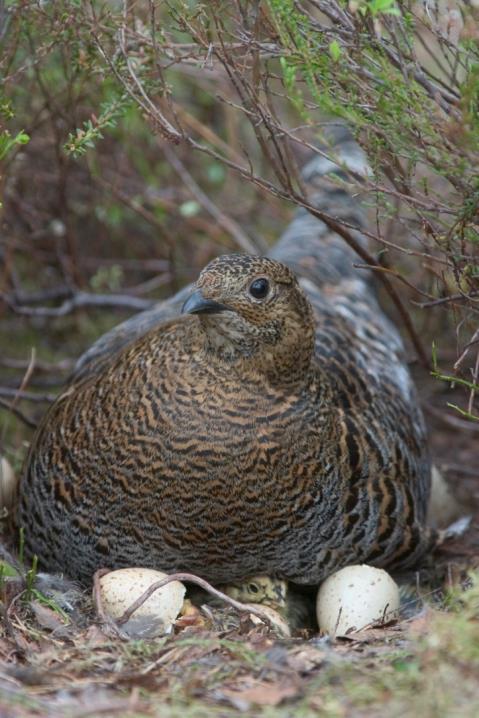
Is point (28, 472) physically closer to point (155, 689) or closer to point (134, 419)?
point (134, 419)

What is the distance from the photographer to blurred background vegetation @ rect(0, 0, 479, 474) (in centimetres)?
323

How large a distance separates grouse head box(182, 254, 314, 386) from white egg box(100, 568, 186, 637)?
0.75m

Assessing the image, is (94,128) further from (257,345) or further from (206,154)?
(206,154)

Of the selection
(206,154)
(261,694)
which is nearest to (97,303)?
(206,154)

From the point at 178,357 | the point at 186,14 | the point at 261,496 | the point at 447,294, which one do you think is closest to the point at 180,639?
the point at 261,496

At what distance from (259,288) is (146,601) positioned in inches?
40.9

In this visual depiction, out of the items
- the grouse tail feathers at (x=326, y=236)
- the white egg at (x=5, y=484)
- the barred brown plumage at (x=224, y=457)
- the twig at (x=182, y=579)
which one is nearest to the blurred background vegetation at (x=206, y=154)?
the grouse tail feathers at (x=326, y=236)

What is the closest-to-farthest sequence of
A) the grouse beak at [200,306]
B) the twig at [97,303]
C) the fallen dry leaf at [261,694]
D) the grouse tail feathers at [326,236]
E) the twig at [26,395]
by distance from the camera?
the fallen dry leaf at [261,694] < the grouse beak at [200,306] < the twig at [26,395] < the grouse tail feathers at [326,236] < the twig at [97,303]

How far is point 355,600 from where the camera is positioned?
3492mm

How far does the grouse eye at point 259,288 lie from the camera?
3246 mm

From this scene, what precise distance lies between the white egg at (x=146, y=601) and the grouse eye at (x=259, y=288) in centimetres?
95

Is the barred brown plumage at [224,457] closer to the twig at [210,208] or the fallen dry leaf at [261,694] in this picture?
the fallen dry leaf at [261,694]

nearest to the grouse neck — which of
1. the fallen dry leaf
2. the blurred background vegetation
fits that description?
the blurred background vegetation

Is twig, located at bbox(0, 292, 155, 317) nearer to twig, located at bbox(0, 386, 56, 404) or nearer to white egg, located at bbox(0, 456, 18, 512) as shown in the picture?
twig, located at bbox(0, 386, 56, 404)
